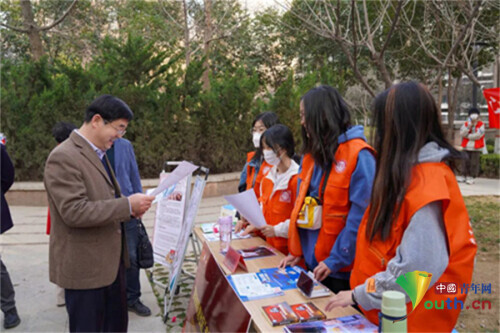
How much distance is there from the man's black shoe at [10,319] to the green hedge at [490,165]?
10.7 meters

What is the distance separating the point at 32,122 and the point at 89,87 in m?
1.32

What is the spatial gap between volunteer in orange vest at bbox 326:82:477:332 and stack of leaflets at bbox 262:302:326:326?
20 cm

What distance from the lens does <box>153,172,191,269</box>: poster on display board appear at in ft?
11.7

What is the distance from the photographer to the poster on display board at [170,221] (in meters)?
3.55

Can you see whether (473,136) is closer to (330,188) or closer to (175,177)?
(330,188)

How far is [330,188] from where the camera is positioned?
212cm

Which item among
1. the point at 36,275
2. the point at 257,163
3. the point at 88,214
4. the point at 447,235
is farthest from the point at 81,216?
the point at 36,275

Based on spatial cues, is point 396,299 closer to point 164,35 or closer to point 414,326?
point 414,326

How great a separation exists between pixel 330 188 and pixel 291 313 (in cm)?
70

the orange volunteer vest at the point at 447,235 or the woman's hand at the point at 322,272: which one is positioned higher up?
the orange volunteer vest at the point at 447,235

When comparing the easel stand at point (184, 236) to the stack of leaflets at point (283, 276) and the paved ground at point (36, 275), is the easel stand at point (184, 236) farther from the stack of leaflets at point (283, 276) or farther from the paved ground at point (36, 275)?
the stack of leaflets at point (283, 276)

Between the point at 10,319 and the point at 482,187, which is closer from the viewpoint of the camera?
the point at 10,319

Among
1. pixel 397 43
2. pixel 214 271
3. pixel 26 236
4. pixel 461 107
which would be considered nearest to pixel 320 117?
pixel 214 271

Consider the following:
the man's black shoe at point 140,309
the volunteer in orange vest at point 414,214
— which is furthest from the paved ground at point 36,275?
the volunteer in orange vest at point 414,214
